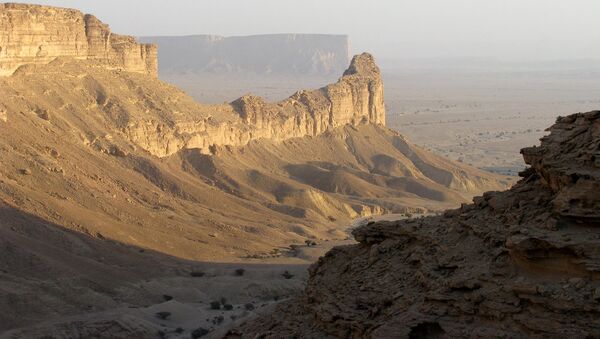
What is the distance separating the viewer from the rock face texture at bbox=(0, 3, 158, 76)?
56.7 metres

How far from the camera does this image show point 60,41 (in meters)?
62.4

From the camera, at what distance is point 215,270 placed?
148ft

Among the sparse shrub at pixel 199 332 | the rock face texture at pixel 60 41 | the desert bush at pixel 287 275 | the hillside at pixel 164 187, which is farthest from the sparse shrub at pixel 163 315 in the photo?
the rock face texture at pixel 60 41

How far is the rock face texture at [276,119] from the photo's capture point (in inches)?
2537

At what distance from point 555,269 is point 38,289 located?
22.2 m

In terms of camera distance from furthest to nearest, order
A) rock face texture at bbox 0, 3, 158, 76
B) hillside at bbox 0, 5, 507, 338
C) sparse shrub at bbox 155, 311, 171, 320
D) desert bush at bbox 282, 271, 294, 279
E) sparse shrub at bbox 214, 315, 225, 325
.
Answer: rock face texture at bbox 0, 3, 158, 76, desert bush at bbox 282, 271, 294, 279, hillside at bbox 0, 5, 507, 338, sparse shrub at bbox 155, 311, 171, 320, sparse shrub at bbox 214, 315, 225, 325

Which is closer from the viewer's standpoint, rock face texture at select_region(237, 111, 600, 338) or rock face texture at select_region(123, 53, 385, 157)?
rock face texture at select_region(237, 111, 600, 338)

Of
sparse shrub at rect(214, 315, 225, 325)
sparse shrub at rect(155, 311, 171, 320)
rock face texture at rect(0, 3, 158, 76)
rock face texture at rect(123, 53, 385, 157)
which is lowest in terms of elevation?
sparse shrub at rect(155, 311, 171, 320)

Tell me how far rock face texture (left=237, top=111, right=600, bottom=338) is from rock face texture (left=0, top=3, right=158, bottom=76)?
39.7m

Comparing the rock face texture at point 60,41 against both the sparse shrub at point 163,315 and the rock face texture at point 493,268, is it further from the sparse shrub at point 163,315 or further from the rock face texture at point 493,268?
the rock face texture at point 493,268

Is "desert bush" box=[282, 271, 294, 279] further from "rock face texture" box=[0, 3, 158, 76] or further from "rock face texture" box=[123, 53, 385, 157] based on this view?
"rock face texture" box=[0, 3, 158, 76]

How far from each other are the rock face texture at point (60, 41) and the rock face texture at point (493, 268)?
39652 millimetres

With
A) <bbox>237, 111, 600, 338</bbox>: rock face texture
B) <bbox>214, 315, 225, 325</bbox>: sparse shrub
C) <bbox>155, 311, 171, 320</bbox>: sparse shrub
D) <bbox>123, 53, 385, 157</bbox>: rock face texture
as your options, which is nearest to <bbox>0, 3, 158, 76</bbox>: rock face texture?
<bbox>123, 53, 385, 157</bbox>: rock face texture

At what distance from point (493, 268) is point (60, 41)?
49.2 meters
